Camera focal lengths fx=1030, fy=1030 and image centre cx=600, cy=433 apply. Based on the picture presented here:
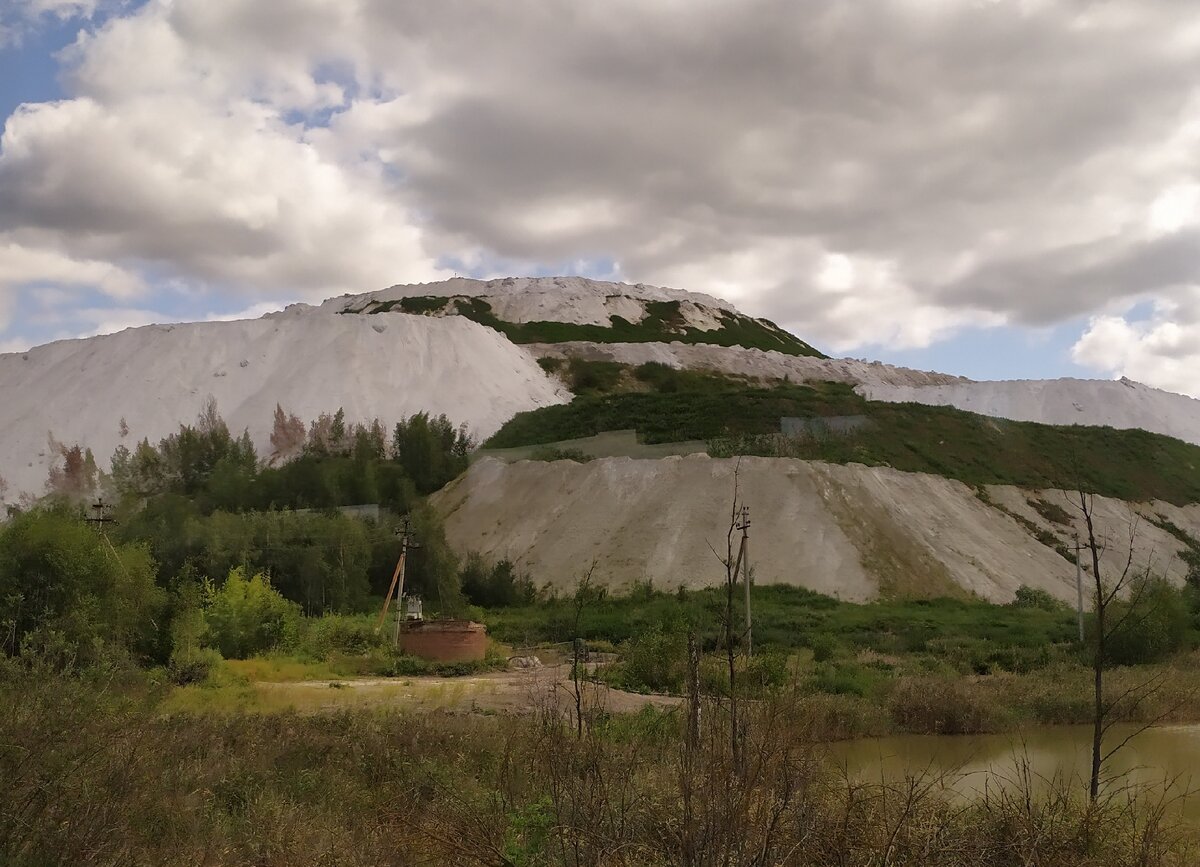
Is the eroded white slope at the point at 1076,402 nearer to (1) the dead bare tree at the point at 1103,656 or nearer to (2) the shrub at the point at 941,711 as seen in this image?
(1) the dead bare tree at the point at 1103,656

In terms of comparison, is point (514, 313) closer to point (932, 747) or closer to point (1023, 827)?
point (932, 747)

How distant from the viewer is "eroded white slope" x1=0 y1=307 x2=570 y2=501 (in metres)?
61.7

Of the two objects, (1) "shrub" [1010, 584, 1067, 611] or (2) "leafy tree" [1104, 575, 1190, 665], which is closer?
(2) "leafy tree" [1104, 575, 1190, 665]

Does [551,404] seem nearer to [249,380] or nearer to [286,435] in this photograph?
[286,435]

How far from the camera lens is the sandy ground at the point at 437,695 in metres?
19.1

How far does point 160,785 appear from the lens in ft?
32.6

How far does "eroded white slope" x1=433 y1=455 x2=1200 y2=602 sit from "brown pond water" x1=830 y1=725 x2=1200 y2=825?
20174 millimetres

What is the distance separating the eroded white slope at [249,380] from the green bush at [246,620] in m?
32.7

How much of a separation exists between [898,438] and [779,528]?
13923 millimetres

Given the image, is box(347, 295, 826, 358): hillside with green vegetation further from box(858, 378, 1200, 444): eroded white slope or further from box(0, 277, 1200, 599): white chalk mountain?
box(858, 378, 1200, 444): eroded white slope

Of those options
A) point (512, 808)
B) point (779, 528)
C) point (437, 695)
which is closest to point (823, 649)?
point (437, 695)

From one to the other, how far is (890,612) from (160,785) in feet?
102

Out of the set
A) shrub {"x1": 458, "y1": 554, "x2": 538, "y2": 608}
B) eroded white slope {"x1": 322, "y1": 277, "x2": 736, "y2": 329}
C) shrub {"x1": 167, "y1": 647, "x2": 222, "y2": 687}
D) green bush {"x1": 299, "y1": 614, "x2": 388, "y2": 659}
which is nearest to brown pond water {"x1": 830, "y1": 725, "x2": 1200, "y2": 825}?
shrub {"x1": 167, "y1": 647, "x2": 222, "y2": 687}

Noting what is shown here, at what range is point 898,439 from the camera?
54781mm
